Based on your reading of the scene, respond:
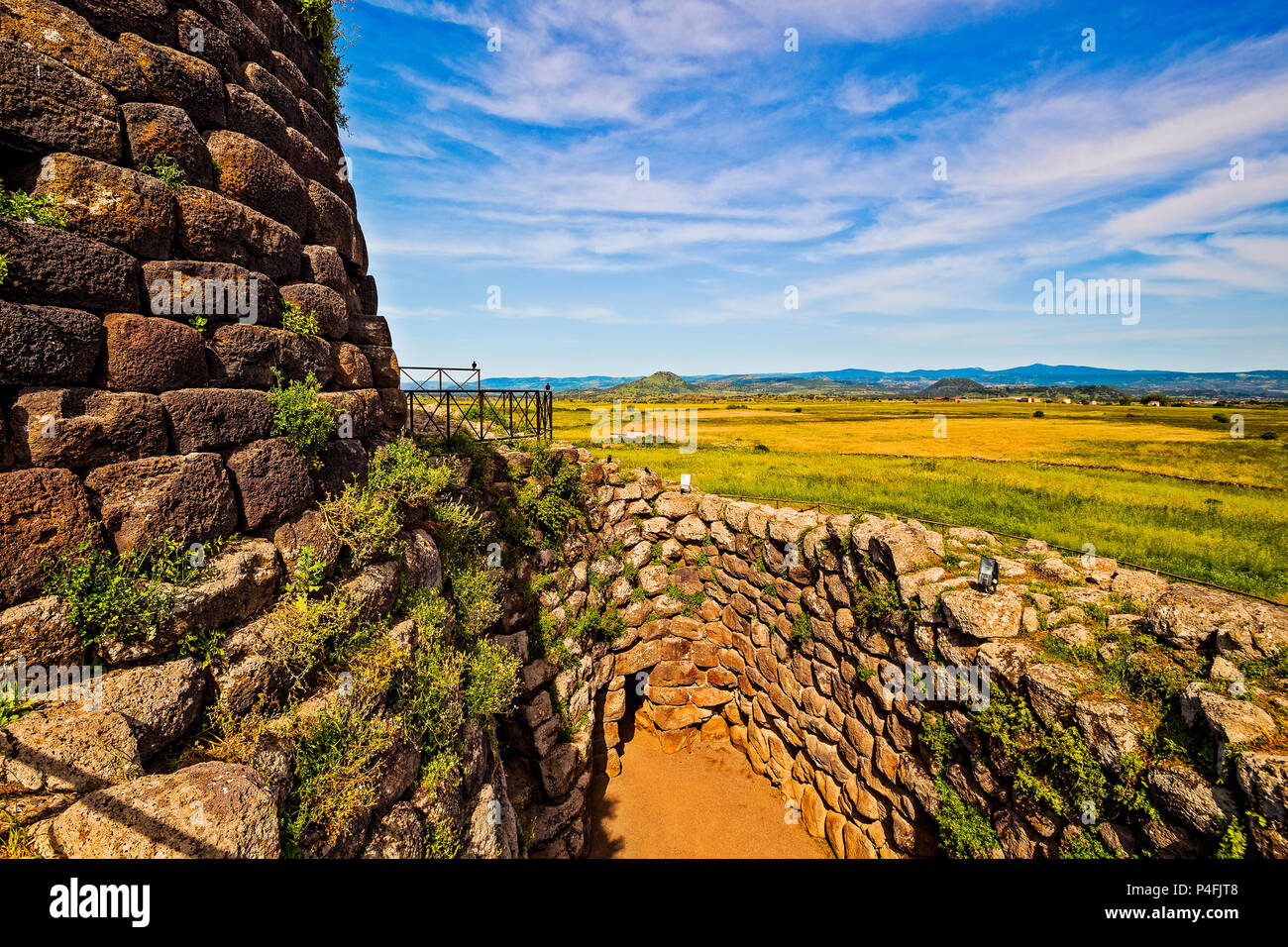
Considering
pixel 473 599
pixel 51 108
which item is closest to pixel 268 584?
pixel 473 599

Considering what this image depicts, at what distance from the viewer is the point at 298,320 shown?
5.89m

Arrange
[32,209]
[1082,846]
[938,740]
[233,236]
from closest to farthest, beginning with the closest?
[32,209]
[233,236]
[1082,846]
[938,740]

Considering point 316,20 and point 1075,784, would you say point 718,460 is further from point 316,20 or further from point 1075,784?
point 316,20

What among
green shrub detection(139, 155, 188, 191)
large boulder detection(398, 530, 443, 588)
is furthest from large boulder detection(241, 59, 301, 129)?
large boulder detection(398, 530, 443, 588)

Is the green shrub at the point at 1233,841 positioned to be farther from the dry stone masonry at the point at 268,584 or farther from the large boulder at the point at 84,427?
the large boulder at the point at 84,427

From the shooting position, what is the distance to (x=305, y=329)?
5.96 m

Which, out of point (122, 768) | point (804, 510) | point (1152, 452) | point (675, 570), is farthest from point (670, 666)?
point (1152, 452)

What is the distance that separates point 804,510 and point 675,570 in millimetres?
4183

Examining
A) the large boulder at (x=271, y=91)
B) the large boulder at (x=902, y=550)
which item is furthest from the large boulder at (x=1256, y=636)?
the large boulder at (x=271, y=91)

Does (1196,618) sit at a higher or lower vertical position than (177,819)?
higher

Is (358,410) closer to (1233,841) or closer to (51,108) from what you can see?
(51,108)

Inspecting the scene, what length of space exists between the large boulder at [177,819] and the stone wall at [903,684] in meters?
7.36

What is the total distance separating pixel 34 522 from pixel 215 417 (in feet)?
5.01

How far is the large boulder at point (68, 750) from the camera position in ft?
10.2
